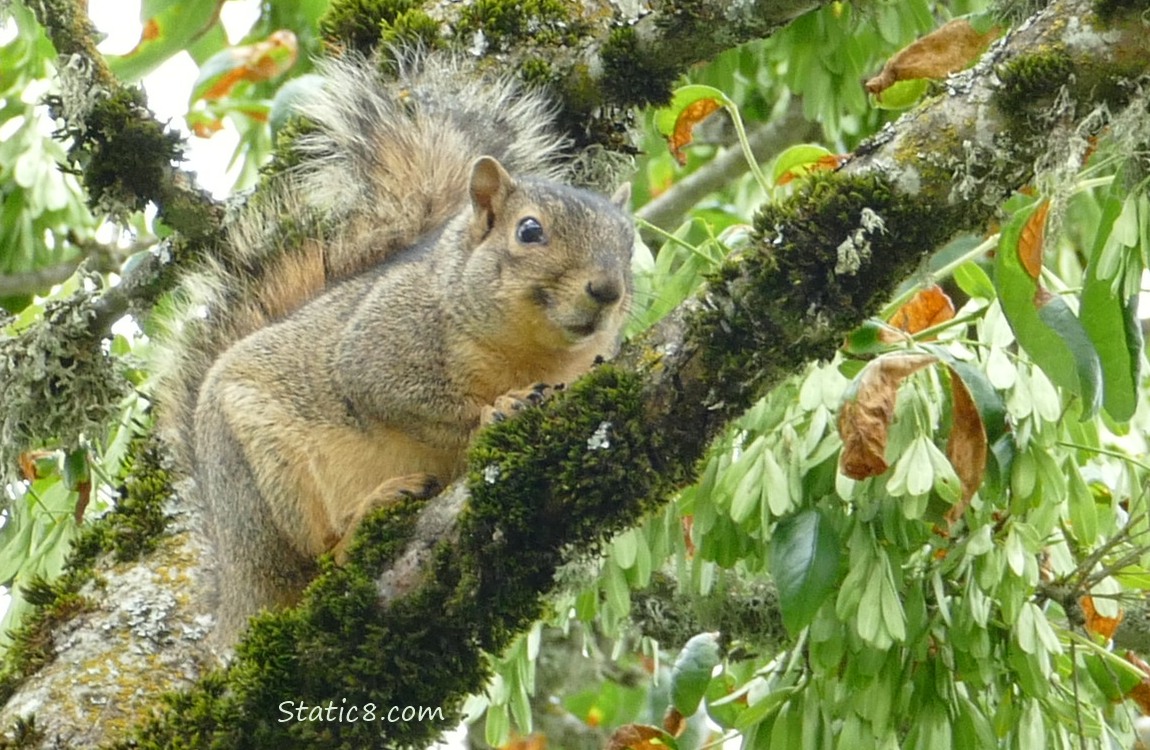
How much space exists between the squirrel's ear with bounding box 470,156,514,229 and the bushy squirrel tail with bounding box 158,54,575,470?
0.16 m

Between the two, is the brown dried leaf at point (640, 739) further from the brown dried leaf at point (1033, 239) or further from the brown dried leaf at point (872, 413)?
the brown dried leaf at point (1033, 239)

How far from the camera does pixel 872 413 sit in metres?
2.29

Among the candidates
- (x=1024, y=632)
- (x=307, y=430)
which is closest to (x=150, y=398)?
(x=307, y=430)

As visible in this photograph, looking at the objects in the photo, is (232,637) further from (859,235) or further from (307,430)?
(859,235)

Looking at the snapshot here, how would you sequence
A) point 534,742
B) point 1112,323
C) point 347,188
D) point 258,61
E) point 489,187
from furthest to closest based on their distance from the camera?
point 534,742 < point 258,61 < point 347,188 < point 489,187 < point 1112,323

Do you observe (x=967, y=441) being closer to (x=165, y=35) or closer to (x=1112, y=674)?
(x=1112, y=674)

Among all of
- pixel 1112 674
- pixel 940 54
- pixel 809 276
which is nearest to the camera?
pixel 809 276

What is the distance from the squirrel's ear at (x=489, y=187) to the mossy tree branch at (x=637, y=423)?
97 cm

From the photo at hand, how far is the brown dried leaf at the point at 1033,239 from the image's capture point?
220cm

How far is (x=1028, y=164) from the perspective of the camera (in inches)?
89.1

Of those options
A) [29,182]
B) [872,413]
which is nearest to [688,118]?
[872,413]

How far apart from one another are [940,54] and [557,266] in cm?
97

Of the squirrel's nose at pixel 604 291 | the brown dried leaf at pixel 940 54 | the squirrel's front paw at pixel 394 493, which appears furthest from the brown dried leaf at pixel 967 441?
the squirrel's front paw at pixel 394 493

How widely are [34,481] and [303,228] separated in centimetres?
113
